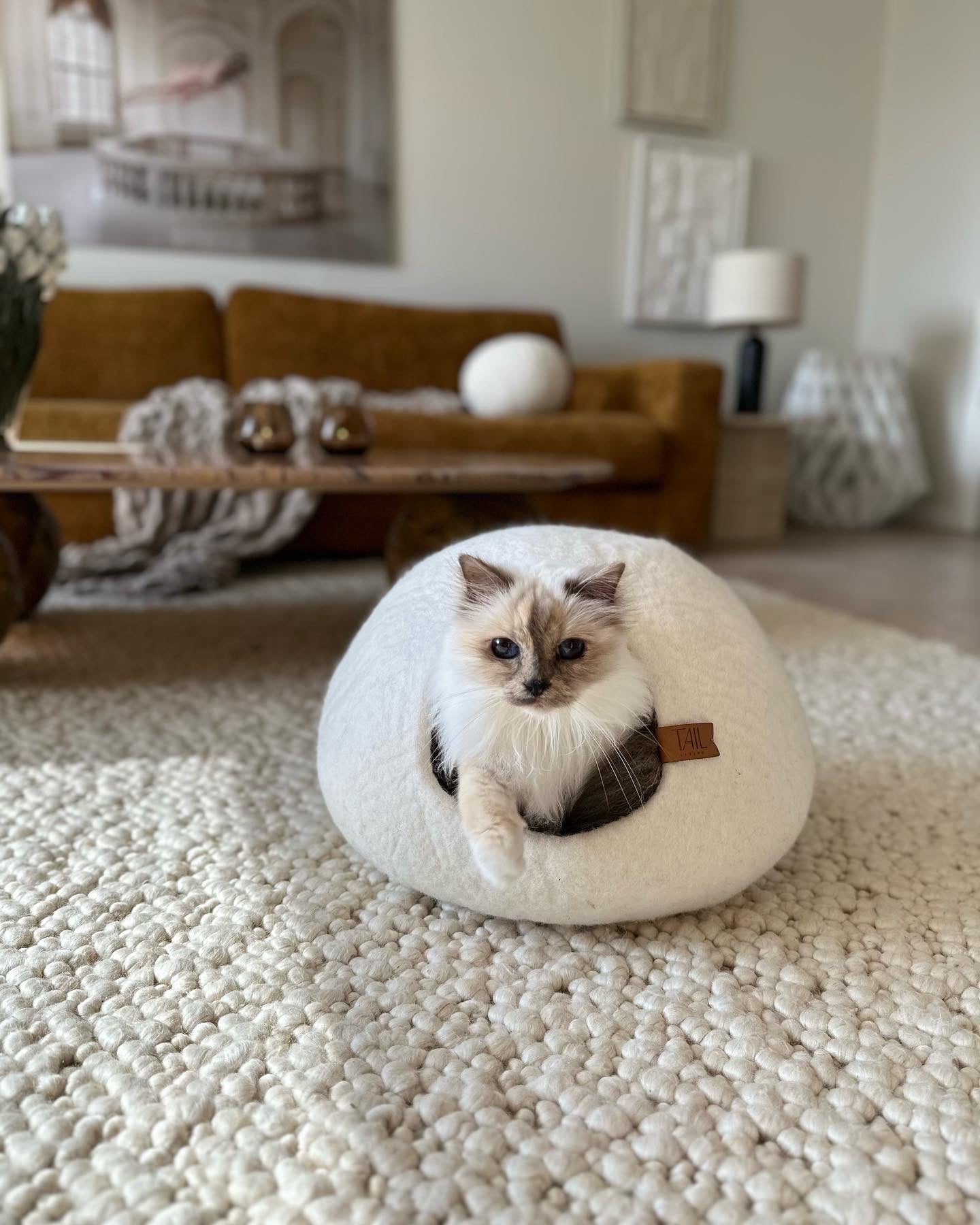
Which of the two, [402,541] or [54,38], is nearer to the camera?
[402,541]

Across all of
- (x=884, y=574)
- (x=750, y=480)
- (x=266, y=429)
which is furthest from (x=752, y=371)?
(x=266, y=429)

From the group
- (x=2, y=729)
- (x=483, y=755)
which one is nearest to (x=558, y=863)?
(x=483, y=755)

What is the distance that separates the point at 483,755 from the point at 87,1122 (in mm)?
407

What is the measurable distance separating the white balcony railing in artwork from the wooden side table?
1.75 meters

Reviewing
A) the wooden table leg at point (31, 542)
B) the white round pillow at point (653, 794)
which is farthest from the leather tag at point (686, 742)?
the wooden table leg at point (31, 542)

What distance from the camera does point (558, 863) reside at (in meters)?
0.84

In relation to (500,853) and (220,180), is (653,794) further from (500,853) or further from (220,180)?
(220,180)

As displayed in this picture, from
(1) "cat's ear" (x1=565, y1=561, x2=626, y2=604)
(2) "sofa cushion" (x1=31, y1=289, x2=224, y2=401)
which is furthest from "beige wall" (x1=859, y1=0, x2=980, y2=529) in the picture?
(1) "cat's ear" (x1=565, y1=561, x2=626, y2=604)

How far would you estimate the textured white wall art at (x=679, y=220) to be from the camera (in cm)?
393

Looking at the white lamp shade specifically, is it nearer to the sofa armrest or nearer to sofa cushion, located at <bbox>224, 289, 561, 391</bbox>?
the sofa armrest

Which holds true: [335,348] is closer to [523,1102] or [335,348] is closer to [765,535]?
[765,535]

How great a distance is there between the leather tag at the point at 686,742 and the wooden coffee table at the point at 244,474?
0.85 meters

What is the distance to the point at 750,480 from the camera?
352cm

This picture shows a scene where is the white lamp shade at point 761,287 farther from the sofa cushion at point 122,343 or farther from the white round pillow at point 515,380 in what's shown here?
the sofa cushion at point 122,343
